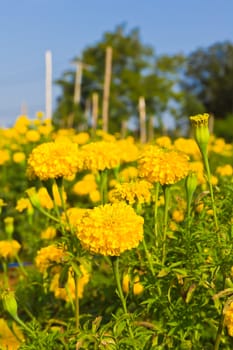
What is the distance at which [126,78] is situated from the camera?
Answer: 99.4 feet

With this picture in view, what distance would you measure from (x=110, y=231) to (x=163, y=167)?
0.40 metres

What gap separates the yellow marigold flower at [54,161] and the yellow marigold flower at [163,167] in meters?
0.22

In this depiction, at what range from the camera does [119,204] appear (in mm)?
1595

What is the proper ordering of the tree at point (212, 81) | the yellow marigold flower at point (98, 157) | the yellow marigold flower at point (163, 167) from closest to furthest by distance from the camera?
the yellow marigold flower at point (163, 167) < the yellow marigold flower at point (98, 157) < the tree at point (212, 81)

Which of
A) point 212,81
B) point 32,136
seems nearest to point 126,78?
point 212,81

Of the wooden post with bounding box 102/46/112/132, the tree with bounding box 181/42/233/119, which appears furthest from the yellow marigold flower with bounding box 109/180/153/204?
the tree with bounding box 181/42/233/119

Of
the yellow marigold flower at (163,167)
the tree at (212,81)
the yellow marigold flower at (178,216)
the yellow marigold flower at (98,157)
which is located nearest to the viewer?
the yellow marigold flower at (163,167)

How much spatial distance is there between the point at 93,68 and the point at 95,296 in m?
30.1

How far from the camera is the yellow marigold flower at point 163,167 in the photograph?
5.95ft

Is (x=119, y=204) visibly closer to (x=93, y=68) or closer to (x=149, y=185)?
(x=149, y=185)

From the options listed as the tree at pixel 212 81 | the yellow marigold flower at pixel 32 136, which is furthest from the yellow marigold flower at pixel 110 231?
the tree at pixel 212 81

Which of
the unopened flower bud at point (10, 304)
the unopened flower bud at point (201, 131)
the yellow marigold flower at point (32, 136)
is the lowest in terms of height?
the unopened flower bud at point (10, 304)

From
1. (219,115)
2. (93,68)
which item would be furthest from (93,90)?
(219,115)

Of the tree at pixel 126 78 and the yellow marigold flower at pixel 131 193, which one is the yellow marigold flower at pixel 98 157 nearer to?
the yellow marigold flower at pixel 131 193
